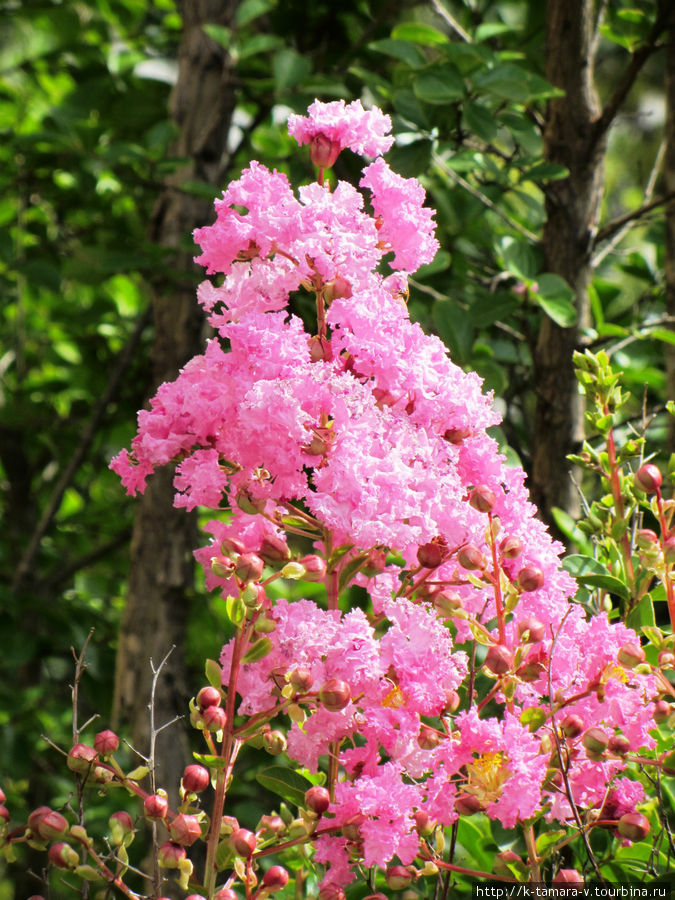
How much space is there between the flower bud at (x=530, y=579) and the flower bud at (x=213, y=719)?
0.23m

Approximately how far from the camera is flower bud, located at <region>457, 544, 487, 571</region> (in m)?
0.65

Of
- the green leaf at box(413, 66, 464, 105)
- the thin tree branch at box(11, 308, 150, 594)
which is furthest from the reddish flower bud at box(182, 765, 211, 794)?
the thin tree branch at box(11, 308, 150, 594)

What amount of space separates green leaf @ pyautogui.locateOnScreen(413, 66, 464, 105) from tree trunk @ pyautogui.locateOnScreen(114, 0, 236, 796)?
0.42m

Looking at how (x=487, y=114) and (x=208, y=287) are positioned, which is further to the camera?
(x=487, y=114)

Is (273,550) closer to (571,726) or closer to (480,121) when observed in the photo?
(571,726)

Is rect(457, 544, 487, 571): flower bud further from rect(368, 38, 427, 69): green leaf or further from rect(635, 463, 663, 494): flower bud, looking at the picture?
rect(368, 38, 427, 69): green leaf

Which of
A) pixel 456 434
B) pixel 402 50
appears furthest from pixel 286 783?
pixel 402 50

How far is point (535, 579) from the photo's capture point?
0.66m

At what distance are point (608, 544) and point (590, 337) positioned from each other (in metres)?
0.53

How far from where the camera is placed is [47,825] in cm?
62

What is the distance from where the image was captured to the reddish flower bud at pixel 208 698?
2.13 ft

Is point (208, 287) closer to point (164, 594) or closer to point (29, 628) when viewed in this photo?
point (164, 594)

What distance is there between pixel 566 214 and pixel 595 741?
89cm

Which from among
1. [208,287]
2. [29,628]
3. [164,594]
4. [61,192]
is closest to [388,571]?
[208,287]
